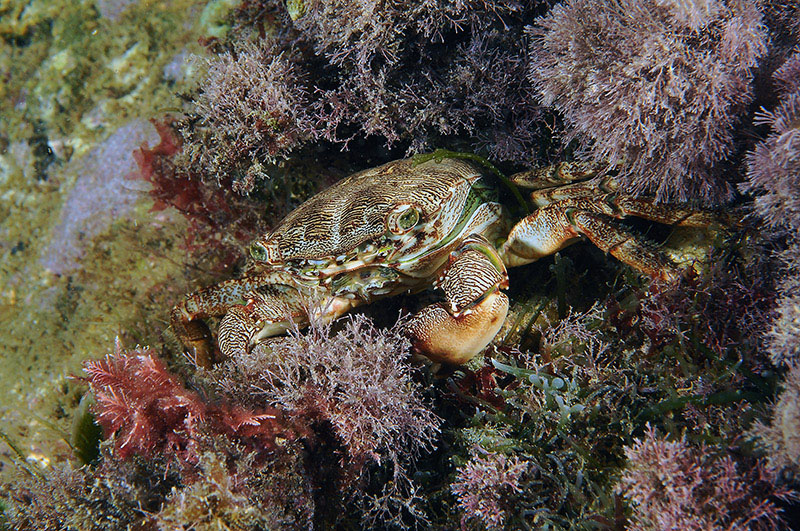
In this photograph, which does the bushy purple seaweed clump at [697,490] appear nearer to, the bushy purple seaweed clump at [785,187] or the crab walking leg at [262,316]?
the bushy purple seaweed clump at [785,187]

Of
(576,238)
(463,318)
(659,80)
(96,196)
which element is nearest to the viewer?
(659,80)

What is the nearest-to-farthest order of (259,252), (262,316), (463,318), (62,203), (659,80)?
1. (659,80)
2. (463,318)
3. (259,252)
4. (262,316)
5. (62,203)

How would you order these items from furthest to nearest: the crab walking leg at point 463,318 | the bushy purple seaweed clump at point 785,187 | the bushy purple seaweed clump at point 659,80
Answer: the crab walking leg at point 463,318
the bushy purple seaweed clump at point 659,80
the bushy purple seaweed clump at point 785,187

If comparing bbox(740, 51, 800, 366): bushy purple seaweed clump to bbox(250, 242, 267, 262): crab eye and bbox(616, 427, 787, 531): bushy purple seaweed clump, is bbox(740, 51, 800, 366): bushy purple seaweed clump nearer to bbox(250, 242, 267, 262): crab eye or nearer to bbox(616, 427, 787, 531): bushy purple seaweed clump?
bbox(616, 427, 787, 531): bushy purple seaweed clump

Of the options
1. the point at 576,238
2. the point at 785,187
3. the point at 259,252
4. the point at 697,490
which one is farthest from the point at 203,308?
the point at 785,187

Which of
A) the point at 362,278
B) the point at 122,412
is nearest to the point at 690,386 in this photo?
the point at 362,278

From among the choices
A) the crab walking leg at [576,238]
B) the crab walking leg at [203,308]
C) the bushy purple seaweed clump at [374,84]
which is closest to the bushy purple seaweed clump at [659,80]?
the crab walking leg at [576,238]

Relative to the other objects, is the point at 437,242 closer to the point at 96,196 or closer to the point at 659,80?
the point at 659,80
